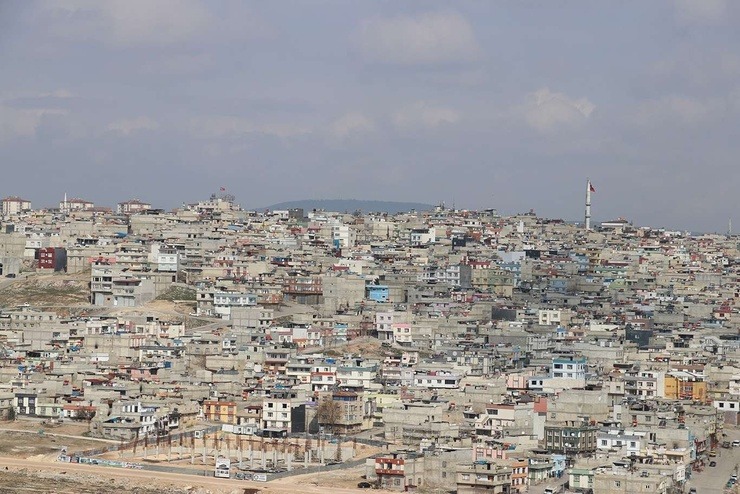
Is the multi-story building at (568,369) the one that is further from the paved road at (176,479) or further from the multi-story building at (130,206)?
the multi-story building at (130,206)

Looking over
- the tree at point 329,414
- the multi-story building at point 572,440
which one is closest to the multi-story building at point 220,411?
the tree at point 329,414

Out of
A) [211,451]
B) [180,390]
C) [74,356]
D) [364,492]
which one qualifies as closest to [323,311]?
[74,356]

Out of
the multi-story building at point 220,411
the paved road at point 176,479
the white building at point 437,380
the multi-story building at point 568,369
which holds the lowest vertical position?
the paved road at point 176,479

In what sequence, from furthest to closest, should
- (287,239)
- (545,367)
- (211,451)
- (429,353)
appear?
(287,239)
(429,353)
(545,367)
(211,451)

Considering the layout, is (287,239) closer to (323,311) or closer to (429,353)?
(323,311)

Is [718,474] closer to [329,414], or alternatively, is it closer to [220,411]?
[329,414]

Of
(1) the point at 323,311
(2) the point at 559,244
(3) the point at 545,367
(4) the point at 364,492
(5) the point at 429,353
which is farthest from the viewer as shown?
(2) the point at 559,244

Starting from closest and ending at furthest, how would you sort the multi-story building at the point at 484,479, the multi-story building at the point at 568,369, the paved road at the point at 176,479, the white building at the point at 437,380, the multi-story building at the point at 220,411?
the multi-story building at the point at 484,479 → the paved road at the point at 176,479 → the multi-story building at the point at 220,411 → the white building at the point at 437,380 → the multi-story building at the point at 568,369

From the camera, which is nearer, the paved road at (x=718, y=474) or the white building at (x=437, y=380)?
the paved road at (x=718, y=474)

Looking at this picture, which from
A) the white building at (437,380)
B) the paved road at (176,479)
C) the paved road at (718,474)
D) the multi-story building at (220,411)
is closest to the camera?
the paved road at (176,479)
